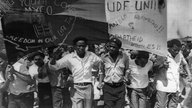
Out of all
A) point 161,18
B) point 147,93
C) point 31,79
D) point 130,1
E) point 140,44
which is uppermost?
point 130,1

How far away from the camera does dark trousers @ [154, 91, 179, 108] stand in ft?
17.4

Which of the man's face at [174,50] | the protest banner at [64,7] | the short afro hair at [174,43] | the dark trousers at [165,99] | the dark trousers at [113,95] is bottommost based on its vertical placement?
the dark trousers at [165,99]

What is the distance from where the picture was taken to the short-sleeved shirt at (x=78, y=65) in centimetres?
479

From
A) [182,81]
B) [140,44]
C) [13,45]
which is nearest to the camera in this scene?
[13,45]

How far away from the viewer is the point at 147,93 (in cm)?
523

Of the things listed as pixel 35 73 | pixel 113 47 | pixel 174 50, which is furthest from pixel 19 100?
pixel 174 50

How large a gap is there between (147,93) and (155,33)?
1108 millimetres

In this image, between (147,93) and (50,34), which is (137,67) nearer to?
(147,93)

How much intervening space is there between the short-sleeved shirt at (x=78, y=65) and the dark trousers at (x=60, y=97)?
66cm

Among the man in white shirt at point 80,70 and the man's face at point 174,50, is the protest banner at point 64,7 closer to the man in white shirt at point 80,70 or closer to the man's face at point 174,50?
the man in white shirt at point 80,70

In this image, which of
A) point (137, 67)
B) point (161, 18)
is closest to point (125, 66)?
point (137, 67)

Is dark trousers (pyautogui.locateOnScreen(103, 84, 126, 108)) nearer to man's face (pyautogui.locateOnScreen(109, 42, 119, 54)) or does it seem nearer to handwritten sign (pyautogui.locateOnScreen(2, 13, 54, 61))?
man's face (pyautogui.locateOnScreen(109, 42, 119, 54))

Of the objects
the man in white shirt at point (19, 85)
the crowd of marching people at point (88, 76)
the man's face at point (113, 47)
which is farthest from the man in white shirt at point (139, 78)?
the man in white shirt at point (19, 85)

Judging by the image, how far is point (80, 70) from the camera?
4789mm
